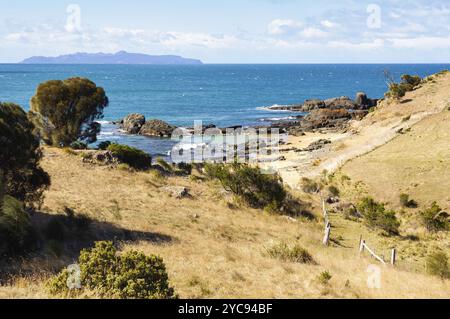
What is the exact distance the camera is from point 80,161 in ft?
108

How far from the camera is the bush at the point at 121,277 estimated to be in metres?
10.3

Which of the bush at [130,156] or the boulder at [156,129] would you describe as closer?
the bush at [130,156]

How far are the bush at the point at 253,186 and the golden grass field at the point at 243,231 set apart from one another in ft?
3.79

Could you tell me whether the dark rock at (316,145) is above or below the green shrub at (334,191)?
above

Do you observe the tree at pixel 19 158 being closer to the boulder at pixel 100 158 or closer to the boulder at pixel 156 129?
the boulder at pixel 100 158

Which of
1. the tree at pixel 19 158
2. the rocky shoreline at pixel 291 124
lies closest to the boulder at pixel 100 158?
the tree at pixel 19 158

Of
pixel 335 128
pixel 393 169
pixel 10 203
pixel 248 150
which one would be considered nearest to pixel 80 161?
pixel 10 203

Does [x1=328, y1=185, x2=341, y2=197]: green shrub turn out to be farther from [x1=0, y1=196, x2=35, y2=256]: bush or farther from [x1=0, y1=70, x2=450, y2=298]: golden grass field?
[x1=0, y1=196, x2=35, y2=256]: bush

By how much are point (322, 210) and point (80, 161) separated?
18.1 metres

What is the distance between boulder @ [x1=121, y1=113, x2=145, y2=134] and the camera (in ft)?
253

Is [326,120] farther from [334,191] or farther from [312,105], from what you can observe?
[334,191]

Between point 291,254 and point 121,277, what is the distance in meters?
8.27

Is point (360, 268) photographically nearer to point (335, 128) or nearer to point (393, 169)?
point (393, 169)
